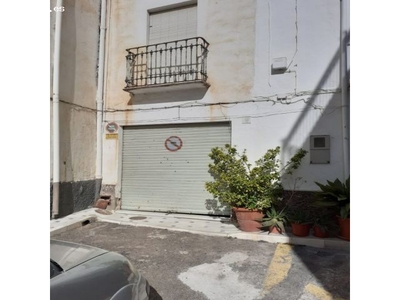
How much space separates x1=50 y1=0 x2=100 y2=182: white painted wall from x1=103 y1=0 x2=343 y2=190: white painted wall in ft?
4.85

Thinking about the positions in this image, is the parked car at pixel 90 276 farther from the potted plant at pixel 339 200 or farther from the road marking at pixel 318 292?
the potted plant at pixel 339 200

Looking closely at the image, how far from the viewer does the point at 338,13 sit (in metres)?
5.50

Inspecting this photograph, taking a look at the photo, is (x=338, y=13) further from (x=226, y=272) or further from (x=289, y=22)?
(x=226, y=272)

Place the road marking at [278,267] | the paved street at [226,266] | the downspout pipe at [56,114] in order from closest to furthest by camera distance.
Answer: the paved street at [226,266] < the road marking at [278,267] < the downspout pipe at [56,114]

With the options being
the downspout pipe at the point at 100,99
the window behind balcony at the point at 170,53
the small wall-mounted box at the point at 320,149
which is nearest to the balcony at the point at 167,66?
the window behind balcony at the point at 170,53

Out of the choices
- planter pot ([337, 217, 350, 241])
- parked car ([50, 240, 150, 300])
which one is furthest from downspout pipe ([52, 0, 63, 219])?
planter pot ([337, 217, 350, 241])

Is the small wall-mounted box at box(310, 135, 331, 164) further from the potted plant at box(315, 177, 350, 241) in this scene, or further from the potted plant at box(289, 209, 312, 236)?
the potted plant at box(289, 209, 312, 236)

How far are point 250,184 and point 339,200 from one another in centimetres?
156

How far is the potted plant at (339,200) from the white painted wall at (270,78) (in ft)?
1.94

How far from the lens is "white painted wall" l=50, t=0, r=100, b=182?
21.3 ft

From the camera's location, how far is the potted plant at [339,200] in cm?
467

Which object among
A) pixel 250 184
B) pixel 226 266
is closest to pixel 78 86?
pixel 250 184
